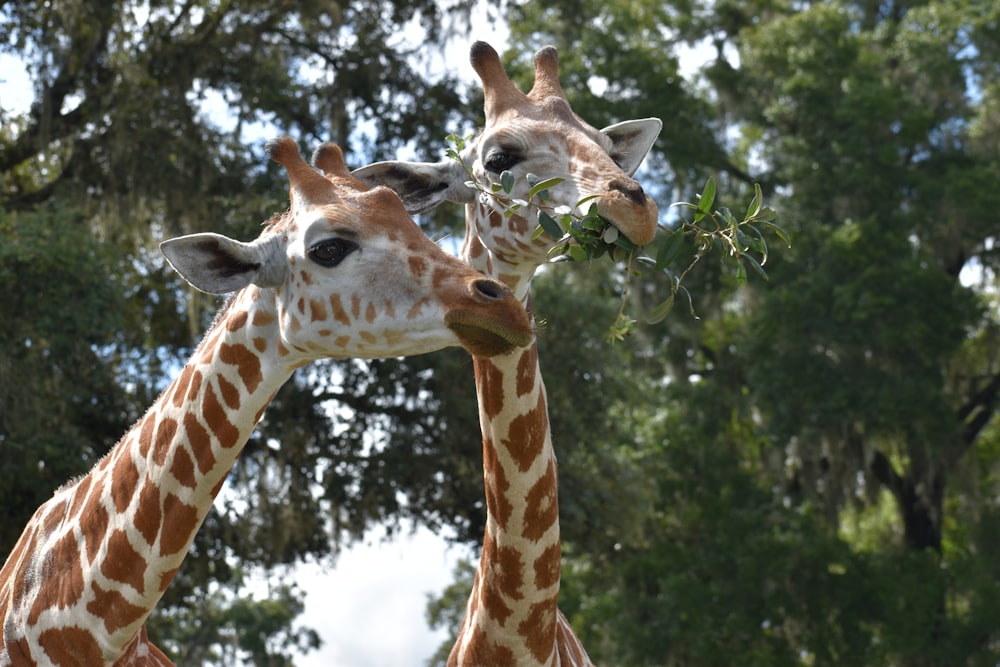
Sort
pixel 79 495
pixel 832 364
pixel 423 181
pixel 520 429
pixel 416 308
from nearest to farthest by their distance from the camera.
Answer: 1. pixel 416 308
2. pixel 79 495
3. pixel 520 429
4. pixel 423 181
5. pixel 832 364

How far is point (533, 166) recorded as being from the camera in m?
5.81

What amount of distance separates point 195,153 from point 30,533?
1068 centimetres

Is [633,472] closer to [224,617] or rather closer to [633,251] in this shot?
A: [224,617]

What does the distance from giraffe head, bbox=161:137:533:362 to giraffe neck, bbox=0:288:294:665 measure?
0.54 ft

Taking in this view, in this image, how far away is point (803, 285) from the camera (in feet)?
70.9

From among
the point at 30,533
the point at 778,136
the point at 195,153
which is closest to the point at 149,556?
the point at 30,533

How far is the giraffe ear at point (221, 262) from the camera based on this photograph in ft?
15.9

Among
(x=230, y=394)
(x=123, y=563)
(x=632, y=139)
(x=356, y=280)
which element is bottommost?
(x=123, y=563)

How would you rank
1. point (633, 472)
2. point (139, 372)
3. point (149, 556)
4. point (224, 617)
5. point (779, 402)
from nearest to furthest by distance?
point (149, 556)
point (139, 372)
point (633, 472)
point (779, 402)
point (224, 617)

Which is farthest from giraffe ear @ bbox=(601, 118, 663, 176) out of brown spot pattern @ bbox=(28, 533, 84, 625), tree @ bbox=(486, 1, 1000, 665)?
tree @ bbox=(486, 1, 1000, 665)

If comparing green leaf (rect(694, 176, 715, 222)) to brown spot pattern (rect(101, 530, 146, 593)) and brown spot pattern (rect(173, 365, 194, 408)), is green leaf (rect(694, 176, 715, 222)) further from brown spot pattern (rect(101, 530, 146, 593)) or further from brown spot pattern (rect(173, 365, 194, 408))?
brown spot pattern (rect(101, 530, 146, 593))

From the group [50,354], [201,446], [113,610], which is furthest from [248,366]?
[50,354]

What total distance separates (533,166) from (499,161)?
0.65 ft

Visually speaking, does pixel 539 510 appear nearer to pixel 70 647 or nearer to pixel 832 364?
pixel 70 647
